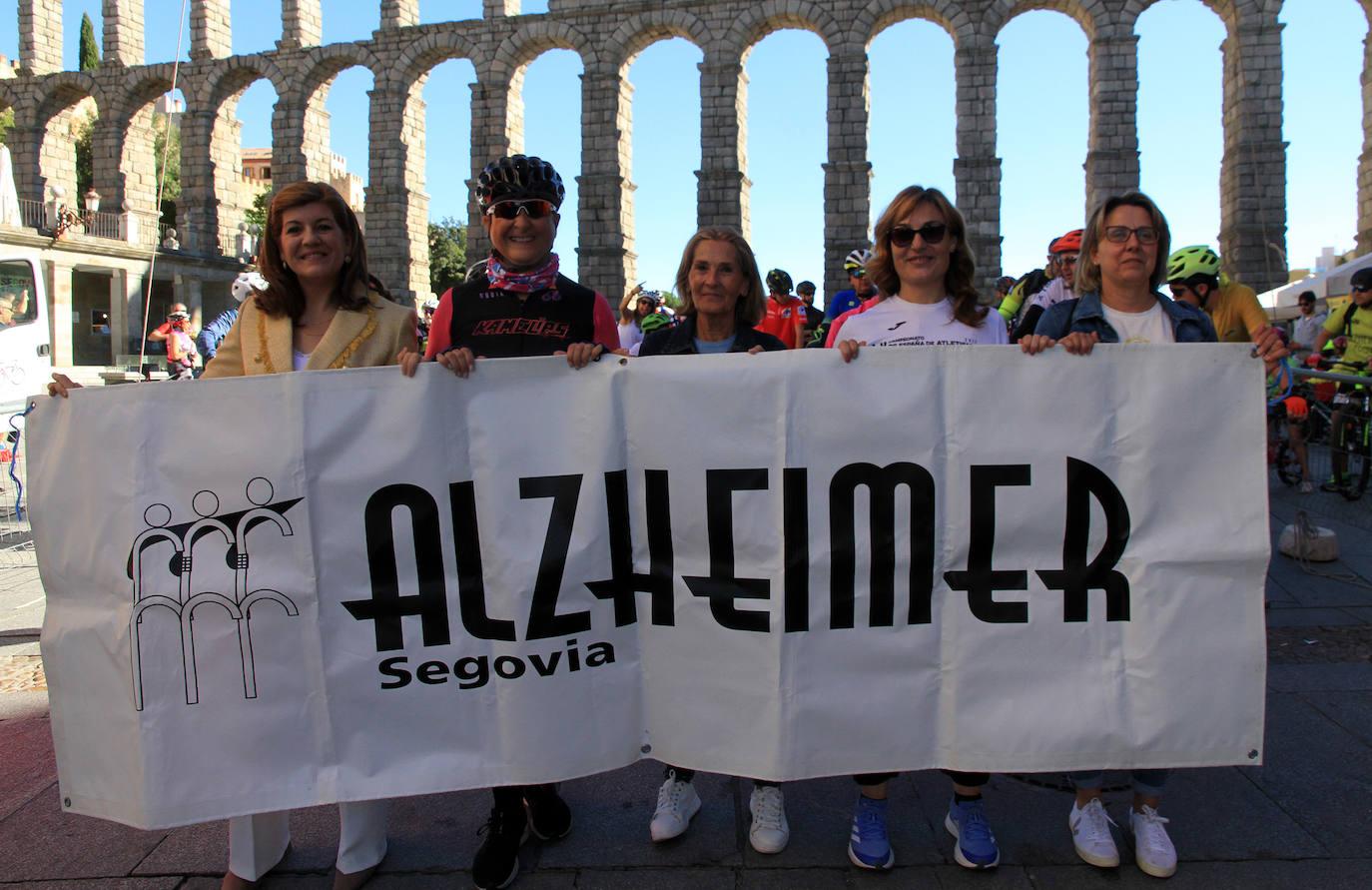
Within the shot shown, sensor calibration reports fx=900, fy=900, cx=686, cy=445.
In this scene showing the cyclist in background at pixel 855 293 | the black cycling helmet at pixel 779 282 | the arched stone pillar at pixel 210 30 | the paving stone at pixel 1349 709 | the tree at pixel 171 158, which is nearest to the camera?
the paving stone at pixel 1349 709

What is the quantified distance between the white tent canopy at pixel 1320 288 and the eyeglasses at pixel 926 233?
444 inches

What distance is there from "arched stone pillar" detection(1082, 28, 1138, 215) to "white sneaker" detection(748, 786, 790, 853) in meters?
25.9

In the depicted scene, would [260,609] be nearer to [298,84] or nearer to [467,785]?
[467,785]

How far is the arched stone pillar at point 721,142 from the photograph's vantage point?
88.9ft

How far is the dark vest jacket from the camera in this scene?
9.22ft

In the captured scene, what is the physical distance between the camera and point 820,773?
248 centimetres

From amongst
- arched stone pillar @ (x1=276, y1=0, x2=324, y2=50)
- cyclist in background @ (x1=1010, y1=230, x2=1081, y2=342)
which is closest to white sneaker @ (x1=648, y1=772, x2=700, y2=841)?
cyclist in background @ (x1=1010, y1=230, x2=1081, y2=342)

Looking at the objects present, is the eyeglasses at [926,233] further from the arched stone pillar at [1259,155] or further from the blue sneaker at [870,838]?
the arched stone pillar at [1259,155]

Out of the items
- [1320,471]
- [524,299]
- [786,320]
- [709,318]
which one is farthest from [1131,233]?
[786,320]

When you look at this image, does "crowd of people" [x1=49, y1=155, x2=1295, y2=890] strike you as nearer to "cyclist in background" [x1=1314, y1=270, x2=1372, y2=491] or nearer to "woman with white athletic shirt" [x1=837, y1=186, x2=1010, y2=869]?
"woman with white athletic shirt" [x1=837, y1=186, x2=1010, y2=869]

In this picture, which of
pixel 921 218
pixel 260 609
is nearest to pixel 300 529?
pixel 260 609

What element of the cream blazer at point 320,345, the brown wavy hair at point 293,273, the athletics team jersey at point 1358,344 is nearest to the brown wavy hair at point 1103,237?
the cream blazer at point 320,345

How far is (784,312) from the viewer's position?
30.5ft

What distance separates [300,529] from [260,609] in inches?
9.6
